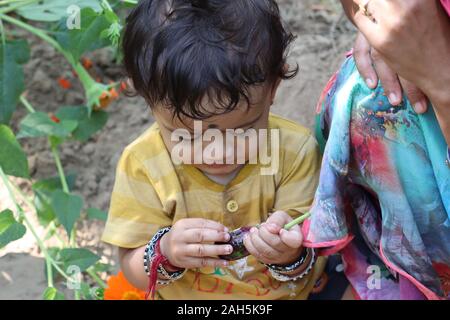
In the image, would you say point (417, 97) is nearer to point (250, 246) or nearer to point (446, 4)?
point (446, 4)

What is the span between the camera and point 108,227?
1.38 meters

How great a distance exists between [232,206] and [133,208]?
0.16m

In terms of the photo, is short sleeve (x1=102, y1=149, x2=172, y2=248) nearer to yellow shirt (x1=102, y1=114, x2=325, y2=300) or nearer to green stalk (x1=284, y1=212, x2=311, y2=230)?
yellow shirt (x1=102, y1=114, x2=325, y2=300)

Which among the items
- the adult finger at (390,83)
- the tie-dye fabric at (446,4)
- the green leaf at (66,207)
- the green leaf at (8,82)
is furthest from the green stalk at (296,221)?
the green leaf at (8,82)

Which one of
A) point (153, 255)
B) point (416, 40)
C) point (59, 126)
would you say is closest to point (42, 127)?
point (59, 126)

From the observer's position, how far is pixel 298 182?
138cm

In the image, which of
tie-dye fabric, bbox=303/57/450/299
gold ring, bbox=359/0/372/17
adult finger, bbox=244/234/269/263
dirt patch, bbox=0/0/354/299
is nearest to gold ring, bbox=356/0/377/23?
gold ring, bbox=359/0/372/17

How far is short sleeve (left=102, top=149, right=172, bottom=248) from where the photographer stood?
1.36 meters

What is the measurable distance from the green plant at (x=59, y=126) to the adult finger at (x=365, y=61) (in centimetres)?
43

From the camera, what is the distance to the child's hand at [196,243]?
1257 millimetres

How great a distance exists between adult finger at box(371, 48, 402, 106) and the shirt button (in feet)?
1.08

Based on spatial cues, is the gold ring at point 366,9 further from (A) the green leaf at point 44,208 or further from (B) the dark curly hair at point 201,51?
(A) the green leaf at point 44,208
